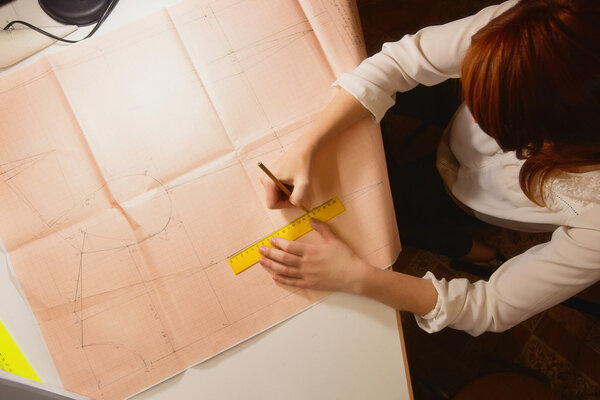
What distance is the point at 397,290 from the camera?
23.5 inches

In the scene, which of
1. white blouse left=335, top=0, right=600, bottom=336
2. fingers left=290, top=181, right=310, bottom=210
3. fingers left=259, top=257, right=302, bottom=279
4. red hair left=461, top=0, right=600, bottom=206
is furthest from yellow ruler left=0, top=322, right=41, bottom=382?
red hair left=461, top=0, right=600, bottom=206

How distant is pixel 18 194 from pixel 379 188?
69cm

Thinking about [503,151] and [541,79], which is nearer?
[541,79]

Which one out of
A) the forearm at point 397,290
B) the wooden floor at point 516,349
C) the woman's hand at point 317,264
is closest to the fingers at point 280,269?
the woman's hand at point 317,264

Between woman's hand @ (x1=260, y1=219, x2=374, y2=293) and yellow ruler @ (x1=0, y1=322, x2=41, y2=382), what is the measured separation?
45 centimetres

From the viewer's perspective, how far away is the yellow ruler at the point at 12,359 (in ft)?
1.95

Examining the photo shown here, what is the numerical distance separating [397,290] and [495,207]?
0.32 meters

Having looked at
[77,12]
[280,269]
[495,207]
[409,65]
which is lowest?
[495,207]

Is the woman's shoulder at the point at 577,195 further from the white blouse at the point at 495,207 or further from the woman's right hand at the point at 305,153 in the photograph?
the woman's right hand at the point at 305,153

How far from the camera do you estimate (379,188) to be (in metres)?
0.65

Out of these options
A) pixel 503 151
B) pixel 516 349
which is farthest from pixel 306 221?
pixel 516 349

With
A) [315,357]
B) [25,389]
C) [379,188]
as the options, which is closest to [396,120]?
Result: [379,188]

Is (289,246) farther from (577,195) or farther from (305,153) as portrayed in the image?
(577,195)

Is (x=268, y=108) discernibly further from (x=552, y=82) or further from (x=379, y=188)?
(x=552, y=82)
